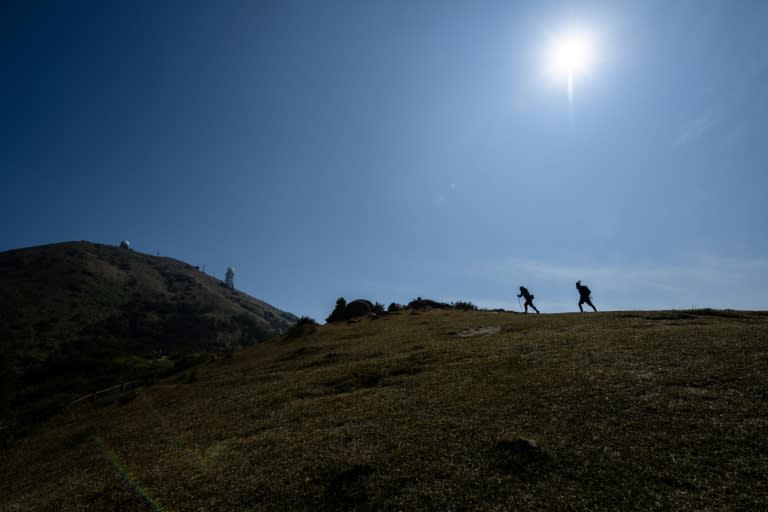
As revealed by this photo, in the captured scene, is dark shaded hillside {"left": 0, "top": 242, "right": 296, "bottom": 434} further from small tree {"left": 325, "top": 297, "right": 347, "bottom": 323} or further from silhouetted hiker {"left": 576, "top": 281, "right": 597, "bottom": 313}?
silhouetted hiker {"left": 576, "top": 281, "right": 597, "bottom": 313}

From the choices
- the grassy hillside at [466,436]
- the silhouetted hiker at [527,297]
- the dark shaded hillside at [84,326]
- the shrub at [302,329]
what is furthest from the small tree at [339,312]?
the grassy hillside at [466,436]

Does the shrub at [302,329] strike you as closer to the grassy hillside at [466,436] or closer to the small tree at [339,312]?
the small tree at [339,312]

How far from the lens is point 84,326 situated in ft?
397

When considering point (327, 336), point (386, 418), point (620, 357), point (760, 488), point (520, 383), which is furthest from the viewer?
point (327, 336)

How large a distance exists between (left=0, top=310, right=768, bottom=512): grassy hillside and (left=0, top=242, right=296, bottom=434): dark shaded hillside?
20.6 metres

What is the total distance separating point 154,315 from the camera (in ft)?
517

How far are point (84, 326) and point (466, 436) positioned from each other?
161841mm

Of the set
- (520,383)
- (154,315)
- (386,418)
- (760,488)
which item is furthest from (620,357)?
(154,315)

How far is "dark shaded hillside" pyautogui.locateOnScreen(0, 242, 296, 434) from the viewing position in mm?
42969

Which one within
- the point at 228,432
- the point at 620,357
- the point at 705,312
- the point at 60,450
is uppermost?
the point at 705,312

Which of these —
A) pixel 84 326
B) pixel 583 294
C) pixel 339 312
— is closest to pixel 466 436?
pixel 583 294

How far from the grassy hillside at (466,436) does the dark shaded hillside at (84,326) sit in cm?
2062

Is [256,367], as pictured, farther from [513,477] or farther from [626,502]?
[626,502]

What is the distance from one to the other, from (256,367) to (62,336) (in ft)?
417
